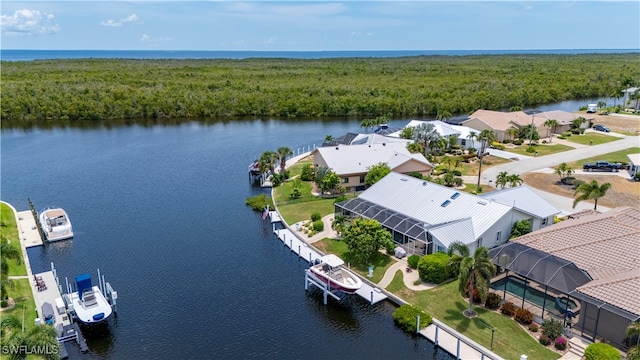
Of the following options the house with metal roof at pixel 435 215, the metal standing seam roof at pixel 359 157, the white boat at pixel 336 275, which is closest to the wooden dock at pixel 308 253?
the white boat at pixel 336 275

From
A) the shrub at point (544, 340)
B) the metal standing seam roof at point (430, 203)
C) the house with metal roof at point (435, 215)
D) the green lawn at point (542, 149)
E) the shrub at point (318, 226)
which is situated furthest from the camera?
the green lawn at point (542, 149)

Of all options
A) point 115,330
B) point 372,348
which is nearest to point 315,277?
point 372,348

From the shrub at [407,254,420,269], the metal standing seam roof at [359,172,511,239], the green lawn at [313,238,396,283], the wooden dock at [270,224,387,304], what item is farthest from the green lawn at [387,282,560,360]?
the metal standing seam roof at [359,172,511,239]

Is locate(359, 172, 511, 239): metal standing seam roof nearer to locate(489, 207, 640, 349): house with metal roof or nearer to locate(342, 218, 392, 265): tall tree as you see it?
locate(489, 207, 640, 349): house with metal roof

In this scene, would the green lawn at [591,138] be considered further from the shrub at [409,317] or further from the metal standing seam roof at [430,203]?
the shrub at [409,317]

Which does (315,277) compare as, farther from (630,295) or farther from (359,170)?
(359,170)

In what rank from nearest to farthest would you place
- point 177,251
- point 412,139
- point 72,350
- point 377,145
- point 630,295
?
point 630,295 < point 72,350 < point 177,251 < point 377,145 < point 412,139

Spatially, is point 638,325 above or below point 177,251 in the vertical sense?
above
